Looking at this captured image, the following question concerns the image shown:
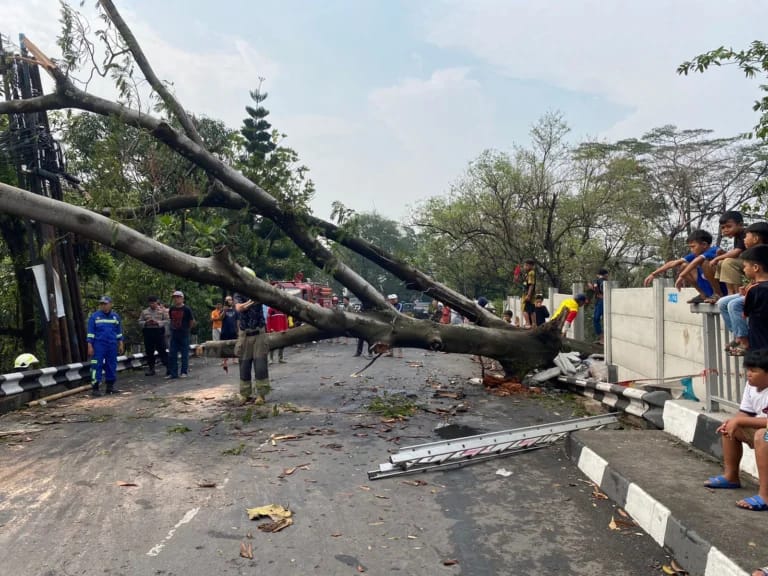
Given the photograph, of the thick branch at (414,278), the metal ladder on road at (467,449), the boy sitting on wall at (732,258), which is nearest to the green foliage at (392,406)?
the metal ladder on road at (467,449)

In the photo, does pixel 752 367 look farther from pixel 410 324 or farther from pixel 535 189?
pixel 535 189

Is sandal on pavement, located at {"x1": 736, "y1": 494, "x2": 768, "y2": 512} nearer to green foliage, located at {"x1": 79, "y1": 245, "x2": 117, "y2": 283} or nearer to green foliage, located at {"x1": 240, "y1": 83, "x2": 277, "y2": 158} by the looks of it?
green foliage, located at {"x1": 79, "y1": 245, "x2": 117, "y2": 283}

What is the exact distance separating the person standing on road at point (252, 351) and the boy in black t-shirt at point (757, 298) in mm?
6210

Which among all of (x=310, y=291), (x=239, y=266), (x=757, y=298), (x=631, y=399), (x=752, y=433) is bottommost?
(x=631, y=399)

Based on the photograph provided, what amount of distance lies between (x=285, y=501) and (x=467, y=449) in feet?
6.19

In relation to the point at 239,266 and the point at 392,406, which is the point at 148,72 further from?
the point at 392,406

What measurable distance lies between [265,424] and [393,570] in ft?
13.8

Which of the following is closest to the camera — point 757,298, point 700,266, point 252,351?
point 757,298

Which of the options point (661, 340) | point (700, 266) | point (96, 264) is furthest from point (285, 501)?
point (96, 264)

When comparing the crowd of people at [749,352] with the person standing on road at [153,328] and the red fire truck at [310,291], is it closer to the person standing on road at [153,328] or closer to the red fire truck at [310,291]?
the person standing on road at [153,328]

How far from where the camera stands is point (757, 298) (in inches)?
155

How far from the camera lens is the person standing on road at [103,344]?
948 cm

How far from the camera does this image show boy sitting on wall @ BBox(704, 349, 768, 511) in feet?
11.5

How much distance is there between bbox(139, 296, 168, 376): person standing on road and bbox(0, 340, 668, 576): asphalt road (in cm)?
387
